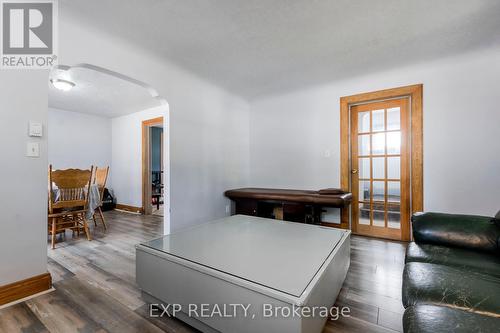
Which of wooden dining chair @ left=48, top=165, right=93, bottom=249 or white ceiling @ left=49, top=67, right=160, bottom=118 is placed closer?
wooden dining chair @ left=48, top=165, right=93, bottom=249

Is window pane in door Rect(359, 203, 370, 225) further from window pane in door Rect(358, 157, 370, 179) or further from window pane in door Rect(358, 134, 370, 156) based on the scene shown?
window pane in door Rect(358, 134, 370, 156)

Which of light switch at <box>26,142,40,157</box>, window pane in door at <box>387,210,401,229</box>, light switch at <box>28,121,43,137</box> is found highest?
light switch at <box>28,121,43,137</box>

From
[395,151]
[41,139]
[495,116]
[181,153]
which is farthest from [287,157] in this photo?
[41,139]

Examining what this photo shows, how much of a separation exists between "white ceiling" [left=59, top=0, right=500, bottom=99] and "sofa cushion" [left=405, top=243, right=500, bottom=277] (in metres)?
1.87

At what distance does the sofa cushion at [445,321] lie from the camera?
0.72m

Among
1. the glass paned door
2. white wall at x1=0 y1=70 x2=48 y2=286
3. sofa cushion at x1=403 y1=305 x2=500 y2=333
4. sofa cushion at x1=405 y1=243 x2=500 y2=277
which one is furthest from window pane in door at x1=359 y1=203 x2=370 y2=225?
white wall at x1=0 y1=70 x2=48 y2=286

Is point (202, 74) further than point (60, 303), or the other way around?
point (202, 74)

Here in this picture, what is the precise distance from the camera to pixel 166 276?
4.40 feet

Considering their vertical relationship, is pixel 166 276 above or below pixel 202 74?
below

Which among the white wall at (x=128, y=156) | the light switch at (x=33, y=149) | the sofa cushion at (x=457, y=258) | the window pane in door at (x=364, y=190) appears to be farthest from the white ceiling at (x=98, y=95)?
the window pane in door at (x=364, y=190)

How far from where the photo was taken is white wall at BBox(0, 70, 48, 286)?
5.24 feet

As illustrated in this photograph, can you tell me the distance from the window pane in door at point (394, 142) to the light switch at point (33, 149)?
Answer: 153 inches

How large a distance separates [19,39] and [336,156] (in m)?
3.65

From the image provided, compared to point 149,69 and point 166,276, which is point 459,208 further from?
point 149,69
